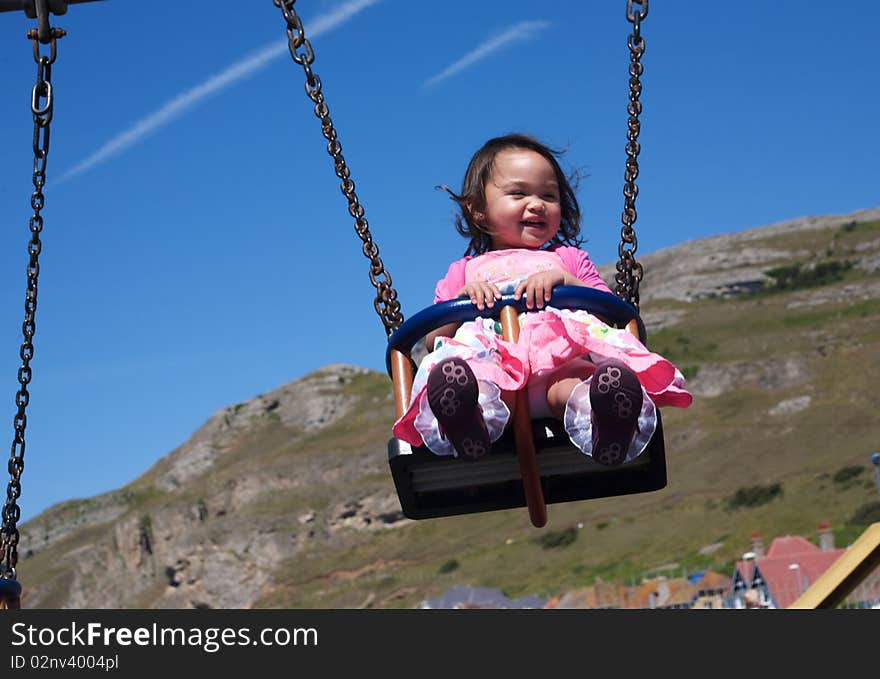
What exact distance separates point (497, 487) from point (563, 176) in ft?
4.02

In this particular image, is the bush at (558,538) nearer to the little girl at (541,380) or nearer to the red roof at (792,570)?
the red roof at (792,570)

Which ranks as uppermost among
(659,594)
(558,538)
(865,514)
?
(558,538)

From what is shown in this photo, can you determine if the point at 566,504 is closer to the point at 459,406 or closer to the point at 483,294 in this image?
the point at 483,294

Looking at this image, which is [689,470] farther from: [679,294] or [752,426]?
[679,294]

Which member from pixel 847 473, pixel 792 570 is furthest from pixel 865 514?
pixel 792 570

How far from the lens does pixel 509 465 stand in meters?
3.74

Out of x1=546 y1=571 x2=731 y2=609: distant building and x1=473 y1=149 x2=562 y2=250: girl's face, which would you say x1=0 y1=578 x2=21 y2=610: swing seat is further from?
x1=546 y1=571 x2=731 y2=609: distant building

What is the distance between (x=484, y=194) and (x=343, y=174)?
57cm

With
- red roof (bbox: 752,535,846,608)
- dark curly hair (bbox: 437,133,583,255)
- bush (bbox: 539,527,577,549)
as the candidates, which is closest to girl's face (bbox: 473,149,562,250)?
dark curly hair (bbox: 437,133,583,255)

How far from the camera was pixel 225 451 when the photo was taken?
129 meters

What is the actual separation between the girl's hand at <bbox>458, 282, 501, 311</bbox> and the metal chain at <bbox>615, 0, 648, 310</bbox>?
735 millimetres

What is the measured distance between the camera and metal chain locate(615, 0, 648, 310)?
4418 mm

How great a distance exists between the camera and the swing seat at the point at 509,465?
12.0 feet

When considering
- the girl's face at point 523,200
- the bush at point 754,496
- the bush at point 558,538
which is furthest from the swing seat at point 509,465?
the bush at point 558,538
